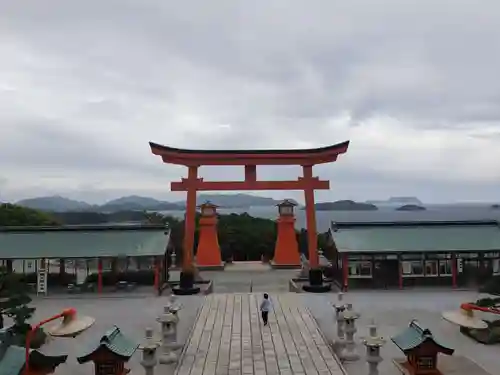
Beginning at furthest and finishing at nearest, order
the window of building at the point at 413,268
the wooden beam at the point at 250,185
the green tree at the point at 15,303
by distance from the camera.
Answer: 1. the wooden beam at the point at 250,185
2. the window of building at the point at 413,268
3. the green tree at the point at 15,303

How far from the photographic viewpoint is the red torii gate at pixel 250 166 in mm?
24656

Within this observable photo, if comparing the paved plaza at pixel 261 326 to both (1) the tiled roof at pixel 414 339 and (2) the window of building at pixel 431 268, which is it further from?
(2) the window of building at pixel 431 268

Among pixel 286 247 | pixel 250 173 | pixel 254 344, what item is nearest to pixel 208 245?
pixel 286 247

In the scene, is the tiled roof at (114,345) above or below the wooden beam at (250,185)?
below

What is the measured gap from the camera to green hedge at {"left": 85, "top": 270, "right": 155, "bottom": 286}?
76.4 ft

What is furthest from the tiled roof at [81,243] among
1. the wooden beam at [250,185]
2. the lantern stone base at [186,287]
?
the wooden beam at [250,185]

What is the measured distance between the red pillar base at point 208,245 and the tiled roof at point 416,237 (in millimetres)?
8243

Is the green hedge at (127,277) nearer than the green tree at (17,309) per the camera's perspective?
No

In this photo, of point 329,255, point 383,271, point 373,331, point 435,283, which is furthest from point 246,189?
point 373,331

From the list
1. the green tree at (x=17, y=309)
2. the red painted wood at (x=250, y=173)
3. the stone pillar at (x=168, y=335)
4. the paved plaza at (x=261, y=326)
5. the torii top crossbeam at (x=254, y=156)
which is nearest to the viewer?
the green tree at (x=17, y=309)

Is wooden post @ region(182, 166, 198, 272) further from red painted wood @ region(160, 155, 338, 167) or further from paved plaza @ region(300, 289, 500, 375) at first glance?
paved plaza @ region(300, 289, 500, 375)

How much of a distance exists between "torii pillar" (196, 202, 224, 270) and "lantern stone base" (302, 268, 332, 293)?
858cm

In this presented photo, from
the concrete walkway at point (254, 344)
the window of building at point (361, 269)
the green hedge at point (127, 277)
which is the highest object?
the window of building at point (361, 269)

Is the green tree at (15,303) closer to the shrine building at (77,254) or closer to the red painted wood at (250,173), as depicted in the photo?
the shrine building at (77,254)
